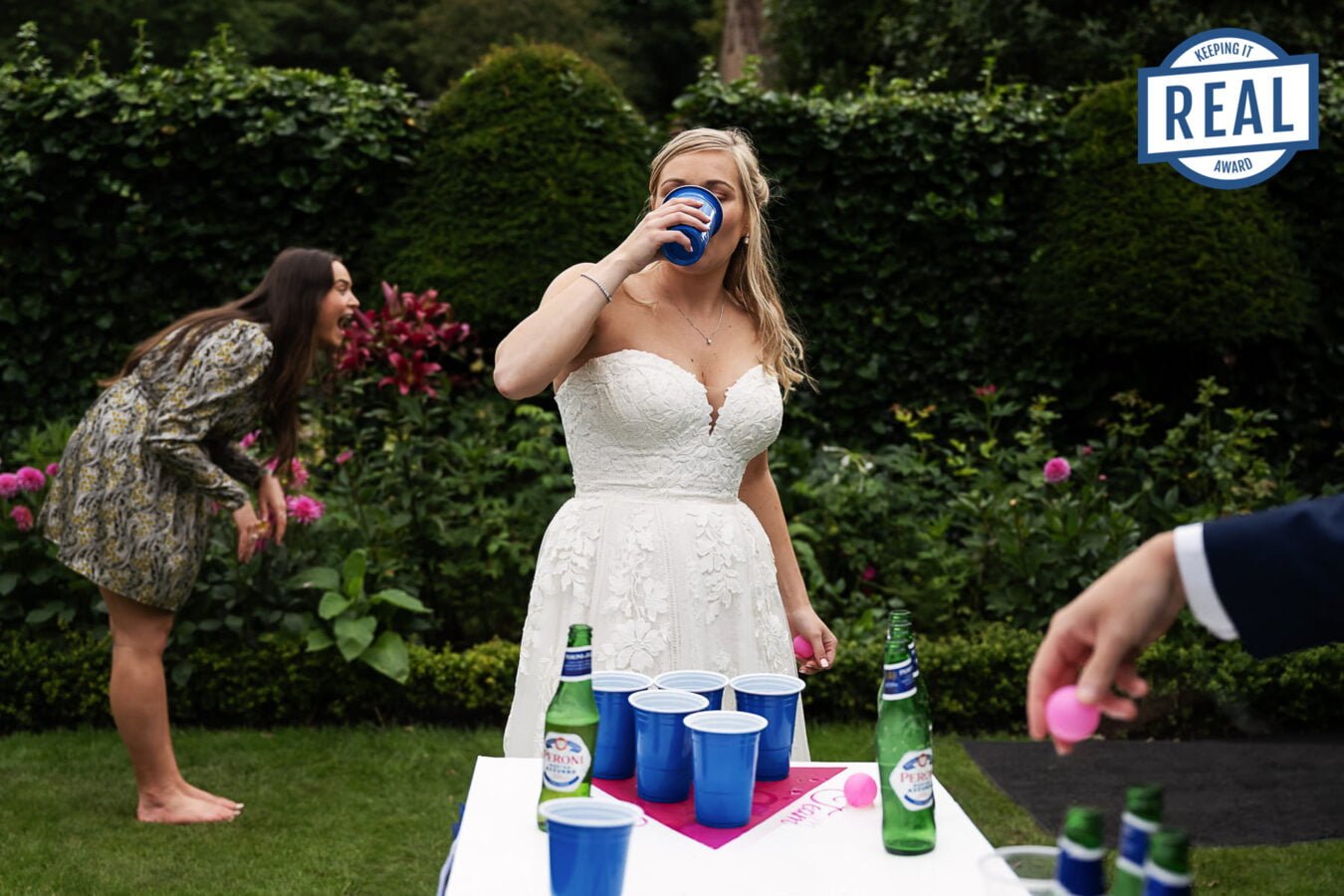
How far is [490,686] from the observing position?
15.8ft

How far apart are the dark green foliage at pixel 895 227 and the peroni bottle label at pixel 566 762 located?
5468 millimetres

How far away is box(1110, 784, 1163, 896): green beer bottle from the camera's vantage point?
0.96 m

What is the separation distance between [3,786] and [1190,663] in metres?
4.41

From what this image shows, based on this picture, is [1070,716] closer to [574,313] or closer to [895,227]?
[574,313]

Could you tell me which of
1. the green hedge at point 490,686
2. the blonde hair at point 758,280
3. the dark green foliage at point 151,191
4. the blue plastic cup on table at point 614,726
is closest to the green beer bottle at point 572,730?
the blue plastic cup on table at point 614,726

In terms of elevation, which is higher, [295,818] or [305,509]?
[305,509]

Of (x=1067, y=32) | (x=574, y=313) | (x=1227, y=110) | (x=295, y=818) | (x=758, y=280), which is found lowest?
(x=295, y=818)

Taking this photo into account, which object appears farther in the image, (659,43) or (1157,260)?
(659,43)

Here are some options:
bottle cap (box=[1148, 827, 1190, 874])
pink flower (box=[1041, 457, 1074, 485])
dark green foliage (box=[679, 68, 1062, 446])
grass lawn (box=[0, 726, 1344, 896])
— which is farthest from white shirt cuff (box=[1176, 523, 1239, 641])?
dark green foliage (box=[679, 68, 1062, 446])

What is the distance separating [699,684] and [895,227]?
→ 5696mm

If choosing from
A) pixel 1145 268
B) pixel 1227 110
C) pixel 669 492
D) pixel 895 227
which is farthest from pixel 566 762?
pixel 895 227

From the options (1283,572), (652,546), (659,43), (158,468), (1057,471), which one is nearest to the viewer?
(1283,572)

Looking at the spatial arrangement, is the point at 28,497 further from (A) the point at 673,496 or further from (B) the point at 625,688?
(B) the point at 625,688

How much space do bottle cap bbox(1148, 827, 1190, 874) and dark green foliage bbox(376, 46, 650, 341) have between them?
565 centimetres
